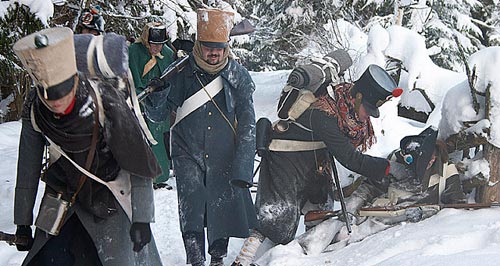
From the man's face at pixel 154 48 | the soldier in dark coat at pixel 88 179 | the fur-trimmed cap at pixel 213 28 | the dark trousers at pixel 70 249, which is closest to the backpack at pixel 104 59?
the soldier in dark coat at pixel 88 179

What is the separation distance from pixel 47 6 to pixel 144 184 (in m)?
4.70

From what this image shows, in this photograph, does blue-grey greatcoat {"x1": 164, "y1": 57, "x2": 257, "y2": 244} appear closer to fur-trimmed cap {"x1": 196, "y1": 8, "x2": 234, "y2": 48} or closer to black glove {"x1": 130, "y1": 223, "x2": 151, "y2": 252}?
fur-trimmed cap {"x1": 196, "y1": 8, "x2": 234, "y2": 48}

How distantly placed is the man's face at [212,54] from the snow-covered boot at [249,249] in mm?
1428

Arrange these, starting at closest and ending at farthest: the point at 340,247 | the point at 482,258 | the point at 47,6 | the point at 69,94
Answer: the point at 69,94 < the point at 482,258 < the point at 340,247 < the point at 47,6

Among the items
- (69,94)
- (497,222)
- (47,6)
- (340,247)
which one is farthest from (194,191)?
(47,6)

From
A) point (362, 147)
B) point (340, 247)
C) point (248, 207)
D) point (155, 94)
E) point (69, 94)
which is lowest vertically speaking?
point (340, 247)

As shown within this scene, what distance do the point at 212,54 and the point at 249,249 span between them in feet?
5.10

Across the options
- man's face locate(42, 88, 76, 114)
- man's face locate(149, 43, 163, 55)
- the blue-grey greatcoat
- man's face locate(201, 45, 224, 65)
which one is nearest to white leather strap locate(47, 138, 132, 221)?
man's face locate(42, 88, 76, 114)

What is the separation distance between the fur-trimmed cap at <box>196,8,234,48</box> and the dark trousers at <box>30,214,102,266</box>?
1777 mm

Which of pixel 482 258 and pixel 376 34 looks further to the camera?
pixel 376 34

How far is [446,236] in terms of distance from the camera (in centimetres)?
402

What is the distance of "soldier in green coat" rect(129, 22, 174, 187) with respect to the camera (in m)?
6.32

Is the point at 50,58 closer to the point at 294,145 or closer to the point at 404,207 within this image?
the point at 294,145

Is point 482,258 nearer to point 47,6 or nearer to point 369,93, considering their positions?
point 369,93
